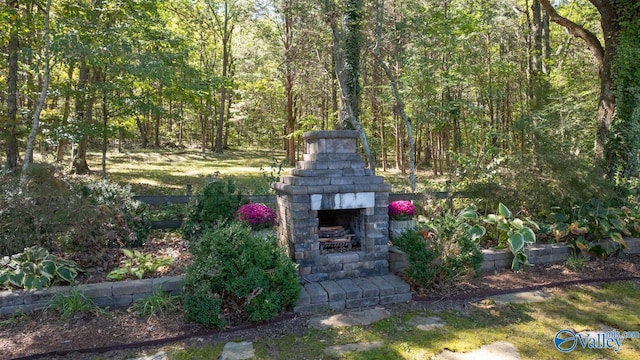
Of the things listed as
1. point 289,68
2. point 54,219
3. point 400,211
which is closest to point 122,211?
point 54,219

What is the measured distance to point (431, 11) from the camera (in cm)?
1217

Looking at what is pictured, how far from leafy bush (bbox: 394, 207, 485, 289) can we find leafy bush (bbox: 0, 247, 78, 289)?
3355 mm

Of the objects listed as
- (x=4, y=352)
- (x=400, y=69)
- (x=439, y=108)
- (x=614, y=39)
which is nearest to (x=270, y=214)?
(x=4, y=352)

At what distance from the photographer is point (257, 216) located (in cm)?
479

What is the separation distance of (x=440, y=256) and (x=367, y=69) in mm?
10054

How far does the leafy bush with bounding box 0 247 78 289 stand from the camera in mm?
3350

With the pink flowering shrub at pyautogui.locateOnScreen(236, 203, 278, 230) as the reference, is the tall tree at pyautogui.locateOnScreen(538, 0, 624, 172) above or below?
above

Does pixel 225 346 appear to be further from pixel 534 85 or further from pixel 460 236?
pixel 534 85

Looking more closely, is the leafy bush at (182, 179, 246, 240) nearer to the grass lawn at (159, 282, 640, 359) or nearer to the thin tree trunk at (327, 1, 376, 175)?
the grass lawn at (159, 282, 640, 359)

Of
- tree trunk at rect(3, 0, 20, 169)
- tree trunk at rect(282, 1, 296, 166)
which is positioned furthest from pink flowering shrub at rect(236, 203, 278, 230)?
tree trunk at rect(282, 1, 296, 166)

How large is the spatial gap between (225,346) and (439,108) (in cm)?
1168

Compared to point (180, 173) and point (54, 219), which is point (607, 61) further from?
point (180, 173)

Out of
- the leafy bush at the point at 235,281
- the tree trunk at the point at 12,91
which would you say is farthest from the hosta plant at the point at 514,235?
the tree trunk at the point at 12,91

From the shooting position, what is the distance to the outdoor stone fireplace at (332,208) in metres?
3.97
